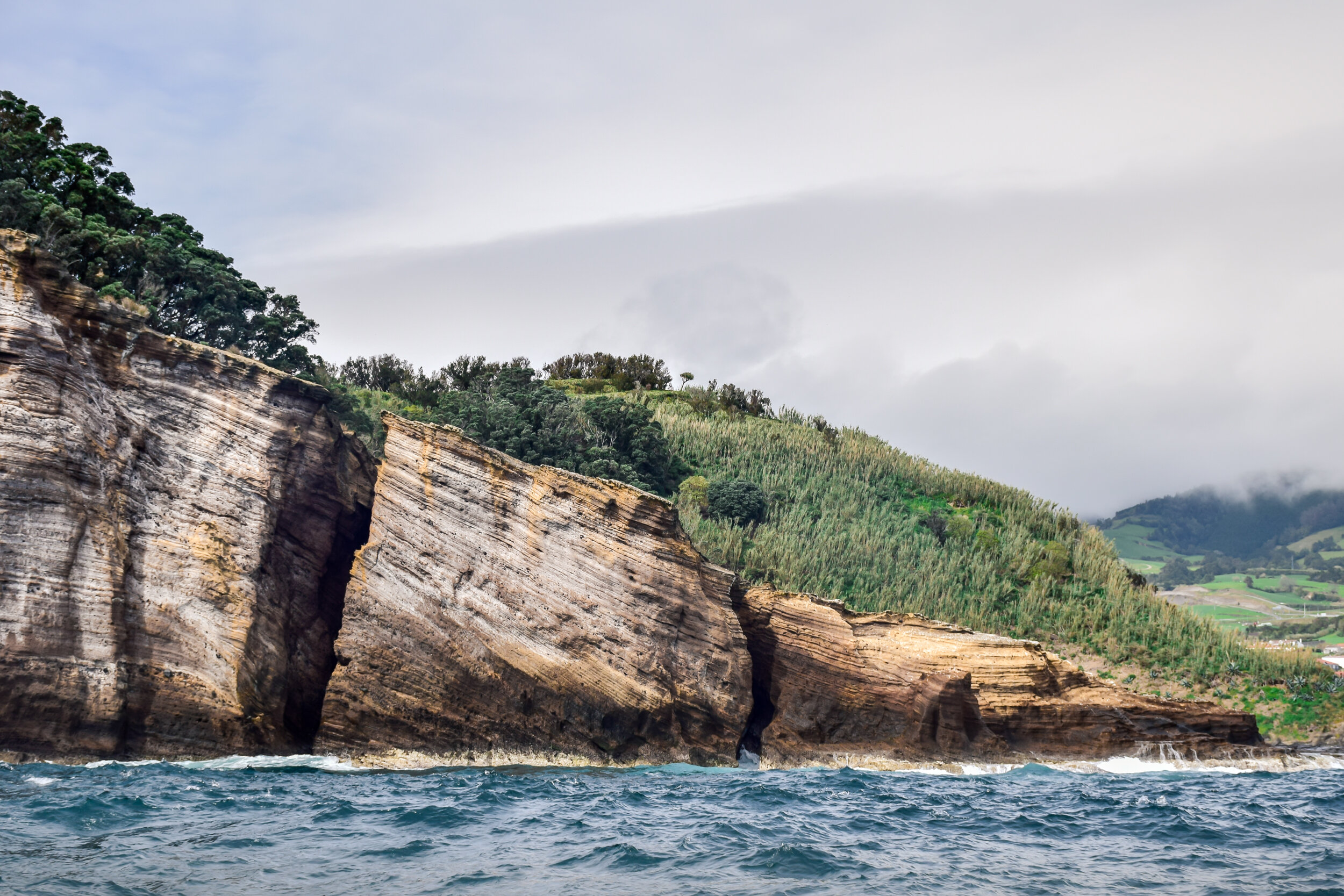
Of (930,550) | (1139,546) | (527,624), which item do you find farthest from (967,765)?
(1139,546)

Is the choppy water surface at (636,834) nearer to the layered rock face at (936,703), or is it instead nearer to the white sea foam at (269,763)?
the white sea foam at (269,763)

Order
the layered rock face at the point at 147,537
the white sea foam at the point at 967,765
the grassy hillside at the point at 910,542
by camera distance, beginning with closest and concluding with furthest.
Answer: the layered rock face at the point at 147,537 → the white sea foam at the point at 967,765 → the grassy hillside at the point at 910,542

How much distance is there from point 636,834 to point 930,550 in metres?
23.4

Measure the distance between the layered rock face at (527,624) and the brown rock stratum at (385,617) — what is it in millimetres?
55

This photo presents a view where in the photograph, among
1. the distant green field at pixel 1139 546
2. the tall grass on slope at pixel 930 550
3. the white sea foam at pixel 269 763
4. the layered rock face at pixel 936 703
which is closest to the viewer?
the white sea foam at pixel 269 763

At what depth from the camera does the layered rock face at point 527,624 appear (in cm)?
2139

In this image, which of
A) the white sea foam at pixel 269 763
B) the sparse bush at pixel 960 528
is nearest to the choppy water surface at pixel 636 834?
the white sea foam at pixel 269 763

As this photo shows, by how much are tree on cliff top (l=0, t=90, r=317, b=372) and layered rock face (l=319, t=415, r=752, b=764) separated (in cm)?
1044

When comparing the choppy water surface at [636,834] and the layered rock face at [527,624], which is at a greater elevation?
the layered rock face at [527,624]

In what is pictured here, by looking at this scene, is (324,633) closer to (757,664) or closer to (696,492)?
(757,664)

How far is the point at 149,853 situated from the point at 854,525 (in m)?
27.8

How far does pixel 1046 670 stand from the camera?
75.4 feet

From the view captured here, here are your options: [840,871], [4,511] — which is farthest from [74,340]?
[840,871]

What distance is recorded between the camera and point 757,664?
24.4 meters
